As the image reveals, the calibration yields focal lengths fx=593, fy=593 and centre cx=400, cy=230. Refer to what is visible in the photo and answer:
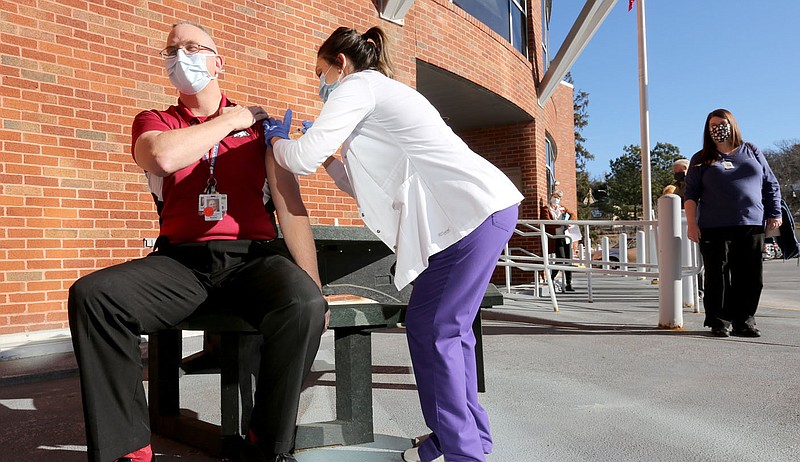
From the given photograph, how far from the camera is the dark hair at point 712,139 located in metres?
4.70

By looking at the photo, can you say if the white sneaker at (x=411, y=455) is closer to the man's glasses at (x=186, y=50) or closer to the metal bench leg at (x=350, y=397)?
the metal bench leg at (x=350, y=397)

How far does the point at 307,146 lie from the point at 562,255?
7983 mm

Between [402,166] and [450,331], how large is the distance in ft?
1.93

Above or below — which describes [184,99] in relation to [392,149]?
above

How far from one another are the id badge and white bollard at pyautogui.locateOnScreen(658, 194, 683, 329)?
4.02 meters

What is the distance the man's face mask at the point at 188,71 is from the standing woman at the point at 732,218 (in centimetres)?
398

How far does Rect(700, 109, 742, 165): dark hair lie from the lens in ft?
15.4

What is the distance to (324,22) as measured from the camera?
247 inches

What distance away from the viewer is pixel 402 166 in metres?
2.06

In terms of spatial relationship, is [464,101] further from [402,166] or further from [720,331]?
[402,166]

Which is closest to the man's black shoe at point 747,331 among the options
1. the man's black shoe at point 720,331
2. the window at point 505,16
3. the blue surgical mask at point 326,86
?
the man's black shoe at point 720,331

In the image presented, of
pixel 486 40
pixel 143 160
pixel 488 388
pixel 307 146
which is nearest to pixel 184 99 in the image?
pixel 143 160

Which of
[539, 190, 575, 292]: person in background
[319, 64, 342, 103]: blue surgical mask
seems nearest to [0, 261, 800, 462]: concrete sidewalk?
[319, 64, 342, 103]: blue surgical mask

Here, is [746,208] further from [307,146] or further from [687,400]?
[307,146]
